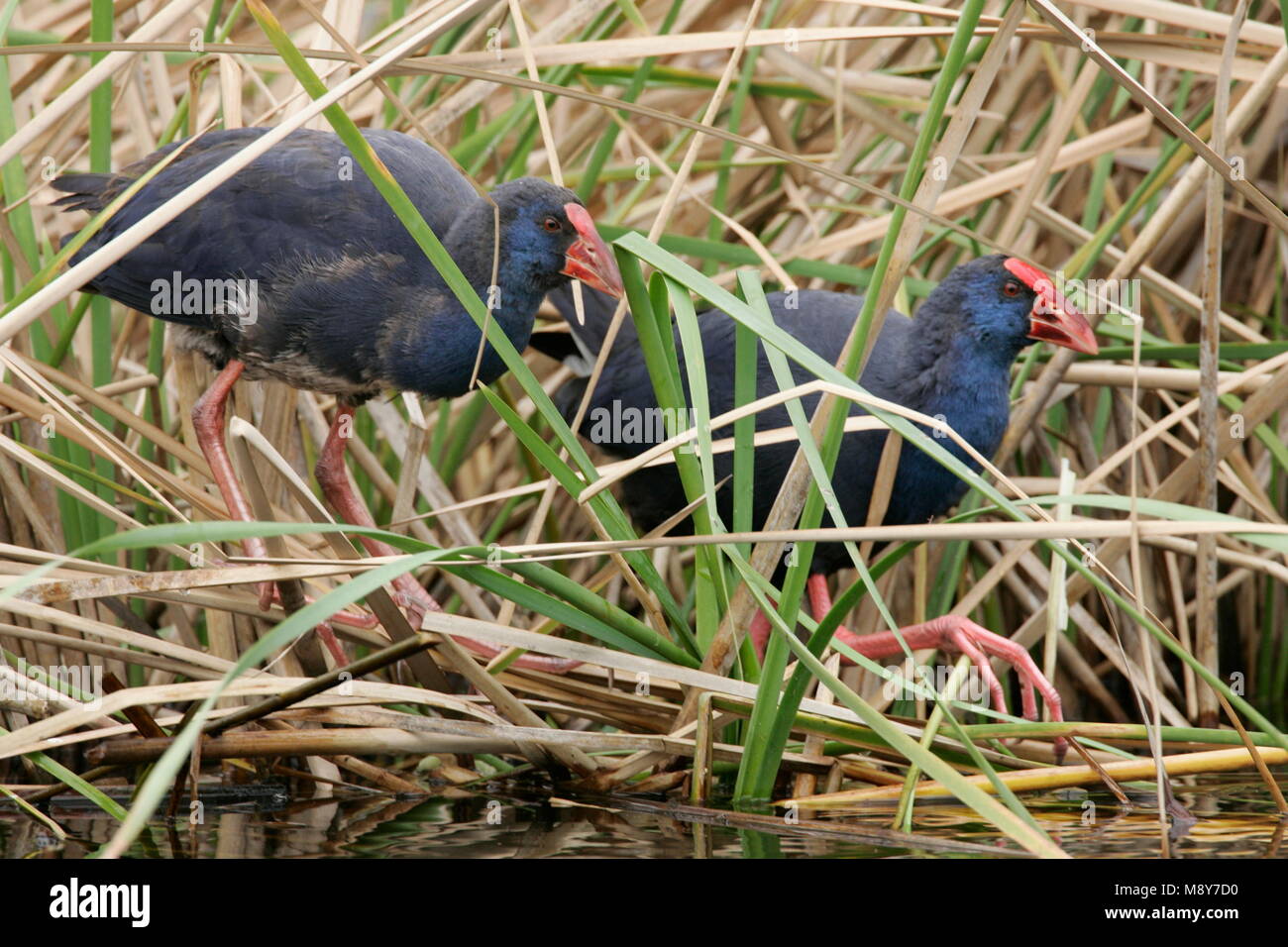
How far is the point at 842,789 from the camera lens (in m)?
2.12

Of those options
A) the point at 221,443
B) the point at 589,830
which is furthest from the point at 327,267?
the point at 589,830

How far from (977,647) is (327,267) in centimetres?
132

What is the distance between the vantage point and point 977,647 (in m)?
2.44

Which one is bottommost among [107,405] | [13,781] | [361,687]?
[13,781]

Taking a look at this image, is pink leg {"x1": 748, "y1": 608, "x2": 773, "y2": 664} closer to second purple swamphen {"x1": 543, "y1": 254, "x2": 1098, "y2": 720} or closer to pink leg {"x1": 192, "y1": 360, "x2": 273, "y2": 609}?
second purple swamphen {"x1": 543, "y1": 254, "x2": 1098, "y2": 720}

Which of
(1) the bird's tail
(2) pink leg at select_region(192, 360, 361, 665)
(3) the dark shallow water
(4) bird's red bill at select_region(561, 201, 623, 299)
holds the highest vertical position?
(1) the bird's tail

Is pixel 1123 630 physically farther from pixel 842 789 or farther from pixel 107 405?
pixel 107 405

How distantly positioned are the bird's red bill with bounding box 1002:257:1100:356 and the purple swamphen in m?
0.77

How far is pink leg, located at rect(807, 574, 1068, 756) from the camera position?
2312 millimetres

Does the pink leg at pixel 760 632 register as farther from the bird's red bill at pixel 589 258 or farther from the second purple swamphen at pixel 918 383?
the bird's red bill at pixel 589 258

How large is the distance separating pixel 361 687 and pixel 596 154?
1305mm

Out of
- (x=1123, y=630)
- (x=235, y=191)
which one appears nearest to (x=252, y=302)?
(x=235, y=191)

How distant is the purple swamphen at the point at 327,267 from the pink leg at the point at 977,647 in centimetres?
80

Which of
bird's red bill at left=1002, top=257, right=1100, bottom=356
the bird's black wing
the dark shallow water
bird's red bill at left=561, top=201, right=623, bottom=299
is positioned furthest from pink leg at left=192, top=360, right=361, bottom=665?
bird's red bill at left=1002, top=257, right=1100, bottom=356
